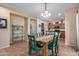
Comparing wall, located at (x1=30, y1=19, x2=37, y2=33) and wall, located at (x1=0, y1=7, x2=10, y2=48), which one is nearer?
wall, located at (x1=30, y1=19, x2=37, y2=33)

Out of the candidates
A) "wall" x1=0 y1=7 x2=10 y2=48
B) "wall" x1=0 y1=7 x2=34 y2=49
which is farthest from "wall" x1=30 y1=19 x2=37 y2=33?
"wall" x1=0 y1=7 x2=10 y2=48

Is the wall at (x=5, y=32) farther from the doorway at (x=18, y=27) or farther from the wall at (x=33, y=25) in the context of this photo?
the wall at (x=33, y=25)

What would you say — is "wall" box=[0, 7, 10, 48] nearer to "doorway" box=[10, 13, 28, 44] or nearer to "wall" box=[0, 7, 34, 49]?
"wall" box=[0, 7, 34, 49]

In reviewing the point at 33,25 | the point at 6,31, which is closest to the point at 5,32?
the point at 6,31

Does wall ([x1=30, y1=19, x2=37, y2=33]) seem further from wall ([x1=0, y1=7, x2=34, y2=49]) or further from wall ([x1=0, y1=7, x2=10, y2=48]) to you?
wall ([x1=0, y1=7, x2=10, y2=48])

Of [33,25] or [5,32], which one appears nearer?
[33,25]

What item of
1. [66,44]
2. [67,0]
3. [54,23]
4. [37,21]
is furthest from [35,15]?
[67,0]

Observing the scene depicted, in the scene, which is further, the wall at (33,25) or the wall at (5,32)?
the wall at (5,32)

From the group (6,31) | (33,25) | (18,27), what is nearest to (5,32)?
(6,31)

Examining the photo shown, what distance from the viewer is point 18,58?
138 centimetres

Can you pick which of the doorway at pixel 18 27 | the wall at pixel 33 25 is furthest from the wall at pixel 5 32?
the wall at pixel 33 25

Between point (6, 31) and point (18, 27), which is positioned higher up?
point (18, 27)

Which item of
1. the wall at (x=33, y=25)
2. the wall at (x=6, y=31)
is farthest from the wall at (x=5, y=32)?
the wall at (x=33, y=25)

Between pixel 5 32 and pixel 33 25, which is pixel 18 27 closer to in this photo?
pixel 33 25
